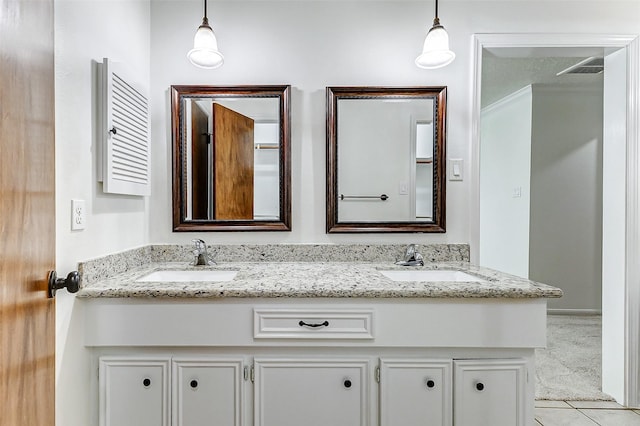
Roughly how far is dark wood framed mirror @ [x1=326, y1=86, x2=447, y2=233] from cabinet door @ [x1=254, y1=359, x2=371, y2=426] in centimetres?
81

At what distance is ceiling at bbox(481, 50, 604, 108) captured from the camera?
10.2 feet

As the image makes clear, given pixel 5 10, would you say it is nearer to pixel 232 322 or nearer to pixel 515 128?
pixel 232 322

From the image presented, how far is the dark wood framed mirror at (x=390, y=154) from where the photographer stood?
2.03 meters

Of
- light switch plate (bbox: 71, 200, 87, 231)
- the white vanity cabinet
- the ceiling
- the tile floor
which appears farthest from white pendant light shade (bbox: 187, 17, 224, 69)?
the tile floor

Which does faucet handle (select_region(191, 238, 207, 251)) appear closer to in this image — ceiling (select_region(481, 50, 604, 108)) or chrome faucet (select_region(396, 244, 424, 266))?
chrome faucet (select_region(396, 244, 424, 266))

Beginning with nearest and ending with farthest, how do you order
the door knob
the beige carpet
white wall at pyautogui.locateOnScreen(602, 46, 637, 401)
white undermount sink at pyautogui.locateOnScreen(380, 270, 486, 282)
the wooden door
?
1. the wooden door
2. the door knob
3. white undermount sink at pyautogui.locateOnScreen(380, 270, 486, 282)
4. white wall at pyautogui.locateOnScreen(602, 46, 637, 401)
5. the beige carpet

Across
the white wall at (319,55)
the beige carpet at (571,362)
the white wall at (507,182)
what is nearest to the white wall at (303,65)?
the white wall at (319,55)

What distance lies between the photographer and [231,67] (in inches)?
80.6

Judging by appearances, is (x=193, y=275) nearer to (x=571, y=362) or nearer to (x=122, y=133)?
(x=122, y=133)

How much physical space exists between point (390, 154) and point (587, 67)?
2.46 meters

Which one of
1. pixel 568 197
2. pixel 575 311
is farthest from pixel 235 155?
pixel 575 311

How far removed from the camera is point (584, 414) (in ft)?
6.79

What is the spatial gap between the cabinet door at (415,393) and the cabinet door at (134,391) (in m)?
0.84

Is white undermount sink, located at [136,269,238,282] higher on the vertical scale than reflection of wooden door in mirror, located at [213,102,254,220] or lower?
lower
